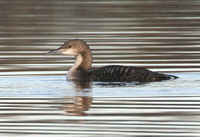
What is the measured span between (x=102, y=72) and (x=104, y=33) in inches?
300

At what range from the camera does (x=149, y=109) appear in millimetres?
11805

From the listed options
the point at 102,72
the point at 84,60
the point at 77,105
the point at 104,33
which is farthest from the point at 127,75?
the point at 104,33

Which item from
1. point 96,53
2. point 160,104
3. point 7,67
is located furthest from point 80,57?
point 160,104

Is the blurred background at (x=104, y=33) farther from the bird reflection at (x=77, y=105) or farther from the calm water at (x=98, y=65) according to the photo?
the bird reflection at (x=77, y=105)

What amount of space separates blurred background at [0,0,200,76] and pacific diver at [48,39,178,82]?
50cm

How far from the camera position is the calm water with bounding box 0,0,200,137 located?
10.8 meters

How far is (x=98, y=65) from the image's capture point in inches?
682

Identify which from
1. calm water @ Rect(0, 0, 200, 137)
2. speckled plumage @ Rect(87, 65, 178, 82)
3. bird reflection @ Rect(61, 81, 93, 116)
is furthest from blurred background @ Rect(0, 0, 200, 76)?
bird reflection @ Rect(61, 81, 93, 116)

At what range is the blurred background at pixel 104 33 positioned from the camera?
1725 cm

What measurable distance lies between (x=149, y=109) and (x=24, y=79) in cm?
365

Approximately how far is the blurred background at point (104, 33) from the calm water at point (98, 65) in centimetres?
2

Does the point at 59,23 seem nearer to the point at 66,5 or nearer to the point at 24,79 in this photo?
the point at 66,5

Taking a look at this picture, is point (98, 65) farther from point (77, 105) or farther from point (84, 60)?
point (77, 105)

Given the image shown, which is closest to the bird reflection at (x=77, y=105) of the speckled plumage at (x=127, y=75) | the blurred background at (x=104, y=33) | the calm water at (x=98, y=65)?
the calm water at (x=98, y=65)
